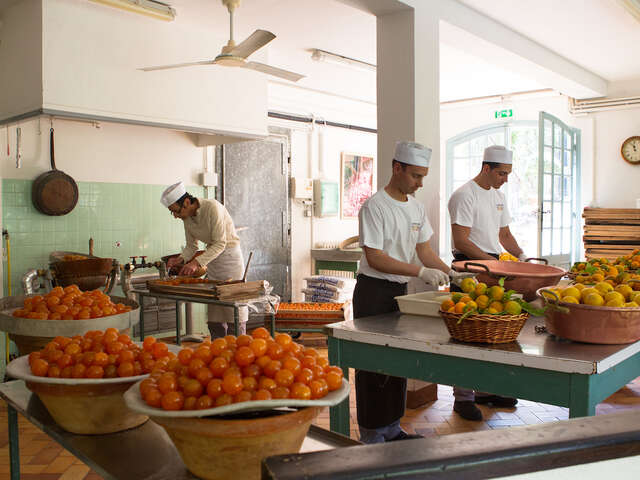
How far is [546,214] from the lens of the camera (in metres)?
7.48

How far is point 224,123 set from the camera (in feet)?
17.9

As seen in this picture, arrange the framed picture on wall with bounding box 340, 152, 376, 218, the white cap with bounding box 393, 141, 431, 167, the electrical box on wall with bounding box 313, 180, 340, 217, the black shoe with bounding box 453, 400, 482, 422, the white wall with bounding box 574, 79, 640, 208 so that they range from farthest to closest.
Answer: the framed picture on wall with bounding box 340, 152, 376, 218 → the electrical box on wall with bounding box 313, 180, 340, 217 → the white wall with bounding box 574, 79, 640, 208 → the black shoe with bounding box 453, 400, 482, 422 → the white cap with bounding box 393, 141, 431, 167

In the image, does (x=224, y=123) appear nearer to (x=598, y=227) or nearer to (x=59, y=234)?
(x=59, y=234)

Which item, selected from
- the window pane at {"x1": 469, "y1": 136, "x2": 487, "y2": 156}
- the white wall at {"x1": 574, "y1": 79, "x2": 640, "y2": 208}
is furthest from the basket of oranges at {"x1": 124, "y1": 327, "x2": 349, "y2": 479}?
the window pane at {"x1": 469, "y1": 136, "x2": 487, "y2": 156}

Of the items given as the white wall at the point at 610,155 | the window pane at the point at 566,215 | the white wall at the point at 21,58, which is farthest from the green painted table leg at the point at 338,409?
the white wall at the point at 610,155

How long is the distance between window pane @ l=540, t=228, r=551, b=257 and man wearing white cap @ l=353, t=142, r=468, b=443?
4.42 meters

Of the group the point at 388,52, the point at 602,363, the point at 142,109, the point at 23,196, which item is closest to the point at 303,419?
the point at 602,363

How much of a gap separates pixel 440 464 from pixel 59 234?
5628mm

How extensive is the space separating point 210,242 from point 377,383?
273cm

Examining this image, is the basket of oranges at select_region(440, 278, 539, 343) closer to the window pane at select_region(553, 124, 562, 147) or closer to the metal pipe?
the metal pipe

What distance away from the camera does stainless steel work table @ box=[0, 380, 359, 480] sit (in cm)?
135

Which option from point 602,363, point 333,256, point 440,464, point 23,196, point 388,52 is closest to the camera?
point 440,464

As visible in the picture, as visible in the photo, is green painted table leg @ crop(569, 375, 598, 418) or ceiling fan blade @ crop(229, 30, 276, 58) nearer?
green painted table leg @ crop(569, 375, 598, 418)

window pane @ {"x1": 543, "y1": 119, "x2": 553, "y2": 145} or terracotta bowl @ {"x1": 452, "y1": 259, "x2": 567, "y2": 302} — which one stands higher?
window pane @ {"x1": 543, "y1": 119, "x2": 553, "y2": 145}
